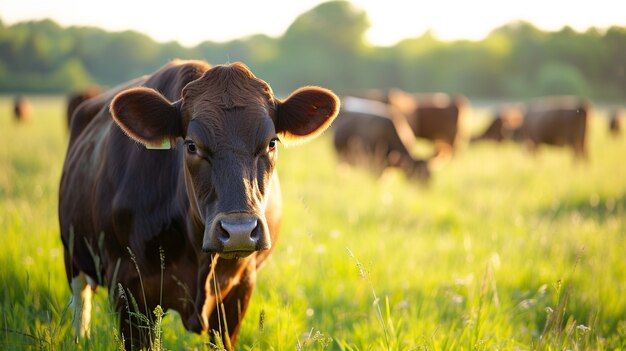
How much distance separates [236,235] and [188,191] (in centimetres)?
58

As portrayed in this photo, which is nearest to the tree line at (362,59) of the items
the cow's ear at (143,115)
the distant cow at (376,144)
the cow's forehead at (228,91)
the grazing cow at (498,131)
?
the cow's forehead at (228,91)

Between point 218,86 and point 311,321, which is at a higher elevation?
point 218,86

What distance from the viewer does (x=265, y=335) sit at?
301 centimetres

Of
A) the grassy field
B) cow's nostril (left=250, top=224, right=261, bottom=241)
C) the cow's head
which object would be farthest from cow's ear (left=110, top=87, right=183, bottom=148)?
the grassy field

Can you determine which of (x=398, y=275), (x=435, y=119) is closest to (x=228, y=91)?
(x=398, y=275)

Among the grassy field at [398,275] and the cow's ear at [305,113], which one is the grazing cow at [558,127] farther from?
the cow's ear at [305,113]

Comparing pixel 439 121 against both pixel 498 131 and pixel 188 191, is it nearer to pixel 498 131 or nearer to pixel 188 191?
pixel 498 131

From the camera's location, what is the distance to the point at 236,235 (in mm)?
2086

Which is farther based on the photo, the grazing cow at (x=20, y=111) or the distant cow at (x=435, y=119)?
the grazing cow at (x=20, y=111)

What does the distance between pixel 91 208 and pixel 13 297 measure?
101 centimetres

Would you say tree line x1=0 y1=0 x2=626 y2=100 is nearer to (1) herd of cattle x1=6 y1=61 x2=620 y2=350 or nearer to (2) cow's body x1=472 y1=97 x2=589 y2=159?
(1) herd of cattle x1=6 y1=61 x2=620 y2=350

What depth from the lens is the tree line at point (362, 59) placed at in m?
8.62

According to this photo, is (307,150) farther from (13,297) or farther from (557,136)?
(13,297)

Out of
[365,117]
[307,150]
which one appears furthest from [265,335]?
[307,150]
